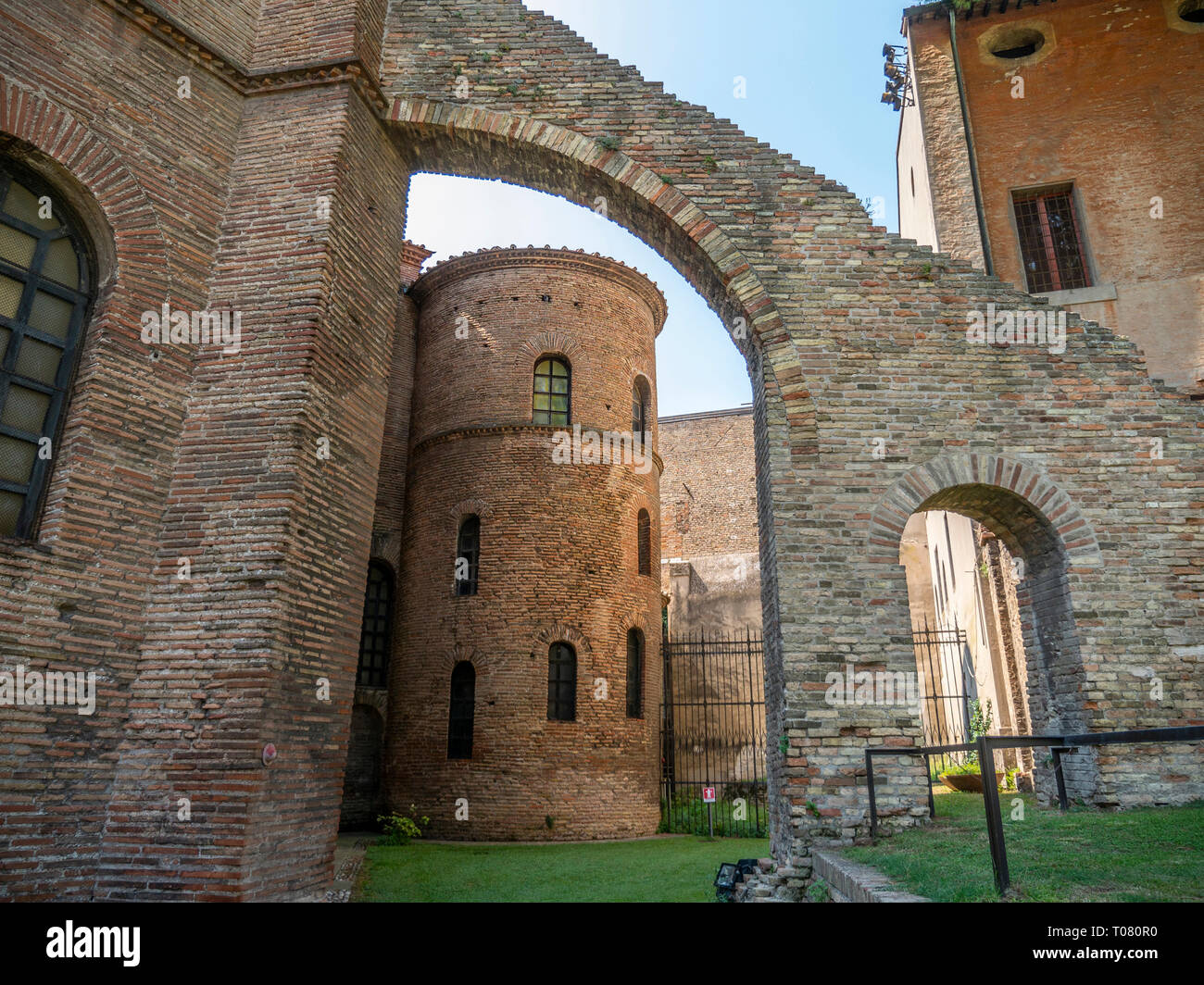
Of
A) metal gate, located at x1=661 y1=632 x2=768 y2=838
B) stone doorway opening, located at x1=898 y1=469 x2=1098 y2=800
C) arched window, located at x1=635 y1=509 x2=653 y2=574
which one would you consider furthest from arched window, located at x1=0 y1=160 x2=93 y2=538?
metal gate, located at x1=661 y1=632 x2=768 y2=838

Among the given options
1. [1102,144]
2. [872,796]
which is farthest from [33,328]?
[1102,144]

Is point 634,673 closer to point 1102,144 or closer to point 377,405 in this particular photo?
point 377,405

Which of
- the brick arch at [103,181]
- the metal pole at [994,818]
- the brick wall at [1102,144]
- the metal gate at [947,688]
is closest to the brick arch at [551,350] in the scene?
the brick wall at [1102,144]

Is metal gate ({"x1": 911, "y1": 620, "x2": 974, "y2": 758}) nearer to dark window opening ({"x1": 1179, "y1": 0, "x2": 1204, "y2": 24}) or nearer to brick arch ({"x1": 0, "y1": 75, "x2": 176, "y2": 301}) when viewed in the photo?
dark window opening ({"x1": 1179, "y1": 0, "x2": 1204, "y2": 24})

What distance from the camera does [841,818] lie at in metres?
6.21

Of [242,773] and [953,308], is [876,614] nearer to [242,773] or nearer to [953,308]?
[953,308]

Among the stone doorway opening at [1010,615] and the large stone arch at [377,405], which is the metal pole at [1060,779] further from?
the large stone arch at [377,405]

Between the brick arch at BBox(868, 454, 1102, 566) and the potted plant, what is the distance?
4291mm

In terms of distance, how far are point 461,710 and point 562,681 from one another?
1.80m

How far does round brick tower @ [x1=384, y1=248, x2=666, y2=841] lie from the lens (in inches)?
506

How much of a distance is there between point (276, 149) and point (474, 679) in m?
8.95

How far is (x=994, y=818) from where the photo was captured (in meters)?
3.53
